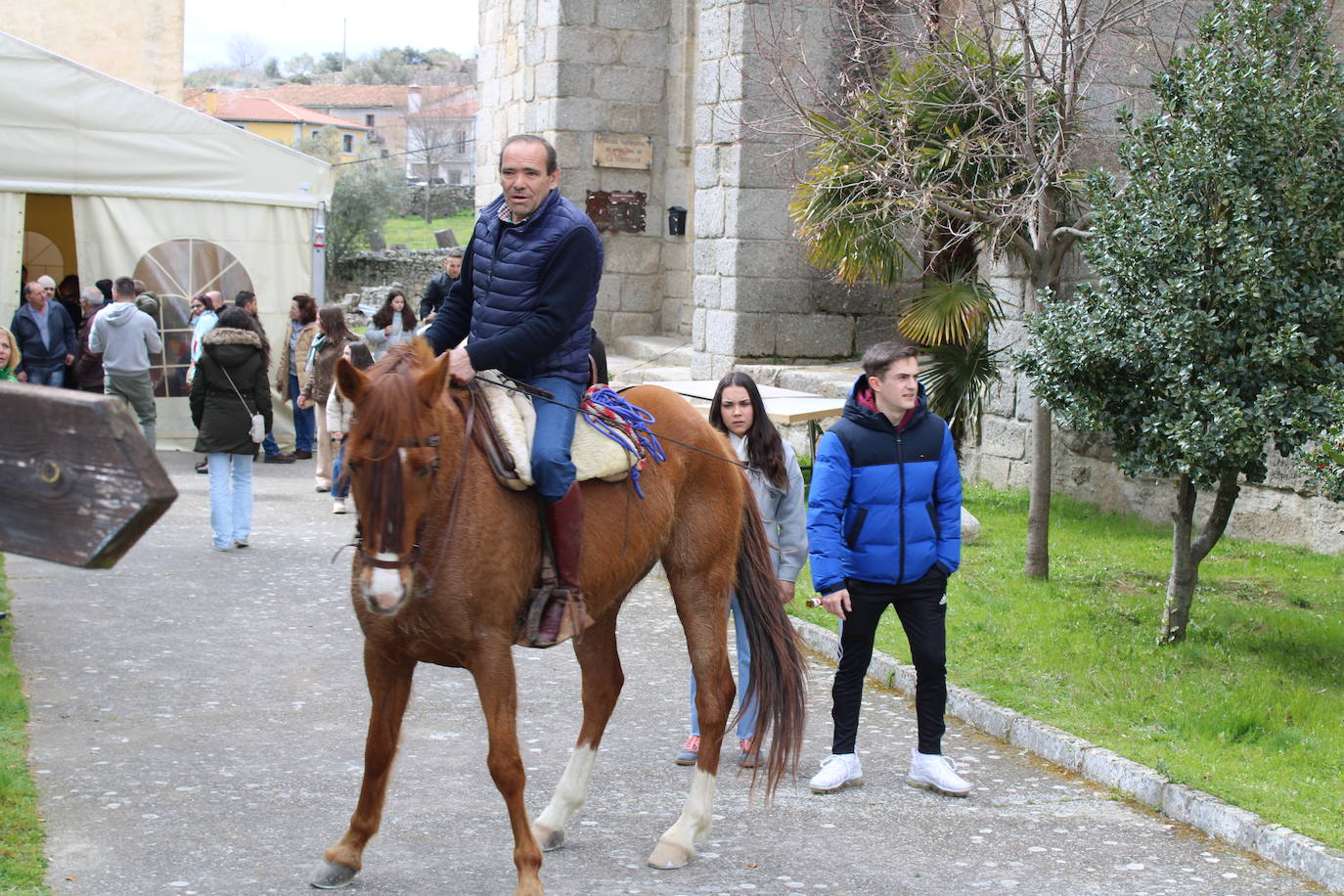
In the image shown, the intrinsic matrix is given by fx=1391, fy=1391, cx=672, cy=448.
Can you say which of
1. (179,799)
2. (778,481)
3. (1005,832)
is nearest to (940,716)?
(1005,832)

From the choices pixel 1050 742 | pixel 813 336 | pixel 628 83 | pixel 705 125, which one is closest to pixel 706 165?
pixel 705 125

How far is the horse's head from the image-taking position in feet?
12.8

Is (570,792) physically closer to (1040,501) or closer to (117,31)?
(1040,501)

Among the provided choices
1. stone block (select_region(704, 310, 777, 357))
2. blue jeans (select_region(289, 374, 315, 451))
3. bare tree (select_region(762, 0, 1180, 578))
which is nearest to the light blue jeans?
blue jeans (select_region(289, 374, 315, 451))

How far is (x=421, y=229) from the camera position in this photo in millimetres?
58094

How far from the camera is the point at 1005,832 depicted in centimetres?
542

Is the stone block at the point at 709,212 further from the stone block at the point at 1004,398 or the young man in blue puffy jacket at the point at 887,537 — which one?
the young man in blue puffy jacket at the point at 887,537

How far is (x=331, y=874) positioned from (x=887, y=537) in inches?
102

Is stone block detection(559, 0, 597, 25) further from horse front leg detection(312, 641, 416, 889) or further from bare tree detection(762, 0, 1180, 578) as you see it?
horse front leg detection(312, 641, 416, 889)

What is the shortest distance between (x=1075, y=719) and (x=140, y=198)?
39.7 feet

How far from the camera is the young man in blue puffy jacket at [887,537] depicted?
583 centimetres

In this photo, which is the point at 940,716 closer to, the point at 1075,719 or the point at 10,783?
the point at 1075,719

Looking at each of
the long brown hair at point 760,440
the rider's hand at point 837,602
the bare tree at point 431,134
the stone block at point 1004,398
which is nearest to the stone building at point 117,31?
the stone block at point 1004,398

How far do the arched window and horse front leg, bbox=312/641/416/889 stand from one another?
11.8 metres
